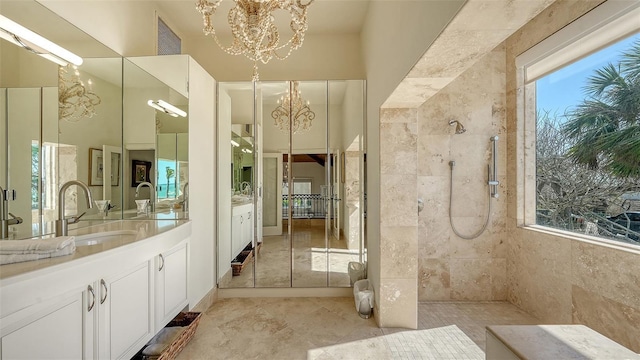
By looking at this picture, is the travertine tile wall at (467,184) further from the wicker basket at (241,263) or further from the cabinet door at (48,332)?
the cabinet door at (48,332)

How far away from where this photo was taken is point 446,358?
181 cm

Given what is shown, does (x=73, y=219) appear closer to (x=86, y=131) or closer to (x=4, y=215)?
(x=4, y=215)

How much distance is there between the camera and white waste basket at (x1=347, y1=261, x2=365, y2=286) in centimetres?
274

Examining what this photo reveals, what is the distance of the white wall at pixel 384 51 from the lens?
1.15 metres

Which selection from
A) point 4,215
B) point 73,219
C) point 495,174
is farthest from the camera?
point 495,174

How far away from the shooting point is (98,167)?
76.7 inches

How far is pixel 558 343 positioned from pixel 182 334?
221cm

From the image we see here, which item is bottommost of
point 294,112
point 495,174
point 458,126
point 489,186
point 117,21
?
point 489,186

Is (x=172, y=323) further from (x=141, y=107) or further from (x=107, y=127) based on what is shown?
(x=141, y=107)

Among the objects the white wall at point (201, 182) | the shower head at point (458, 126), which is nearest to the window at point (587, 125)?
the shower head at point (458, 126)

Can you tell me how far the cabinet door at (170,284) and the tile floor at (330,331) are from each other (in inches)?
12.8

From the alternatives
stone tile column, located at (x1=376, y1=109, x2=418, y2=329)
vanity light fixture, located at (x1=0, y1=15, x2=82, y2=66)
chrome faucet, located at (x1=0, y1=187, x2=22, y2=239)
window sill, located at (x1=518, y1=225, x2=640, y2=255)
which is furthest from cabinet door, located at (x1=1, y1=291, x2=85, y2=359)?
window sill, located at (x1=518, y1=225, x2=640, y2=255)

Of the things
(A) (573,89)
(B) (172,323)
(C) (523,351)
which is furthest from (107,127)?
(A) (573,89)

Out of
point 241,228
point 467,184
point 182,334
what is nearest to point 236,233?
point 241,228
